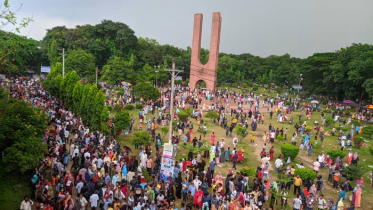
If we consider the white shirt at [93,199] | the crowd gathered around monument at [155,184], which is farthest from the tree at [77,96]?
the white shirt at [93,199]

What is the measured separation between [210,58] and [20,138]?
31.5 meters

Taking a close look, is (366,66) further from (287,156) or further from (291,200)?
(291,200)

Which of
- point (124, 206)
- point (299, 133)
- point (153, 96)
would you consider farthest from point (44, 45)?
point (124, 206)

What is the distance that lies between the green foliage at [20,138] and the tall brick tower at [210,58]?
28.6 m

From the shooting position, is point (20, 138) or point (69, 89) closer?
point (20, 138)

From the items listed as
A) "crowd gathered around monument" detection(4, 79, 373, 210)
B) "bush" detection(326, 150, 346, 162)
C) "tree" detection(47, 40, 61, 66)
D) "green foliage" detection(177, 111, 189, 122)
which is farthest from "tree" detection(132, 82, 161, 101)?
"tree" detection(47, 40, 61, 66)

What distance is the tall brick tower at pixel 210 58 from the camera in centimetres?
3909

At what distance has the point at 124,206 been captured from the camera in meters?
8.30

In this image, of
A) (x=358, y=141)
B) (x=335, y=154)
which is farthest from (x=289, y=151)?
(x=358, y=141)

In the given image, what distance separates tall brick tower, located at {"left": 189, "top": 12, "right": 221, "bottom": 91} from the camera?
39.1m

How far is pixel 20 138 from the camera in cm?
1048

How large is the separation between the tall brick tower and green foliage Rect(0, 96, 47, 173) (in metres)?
28.6

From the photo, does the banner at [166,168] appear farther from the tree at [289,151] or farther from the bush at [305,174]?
the tree at [289,151]

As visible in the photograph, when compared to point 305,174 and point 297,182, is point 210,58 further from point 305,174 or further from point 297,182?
point 297,182
